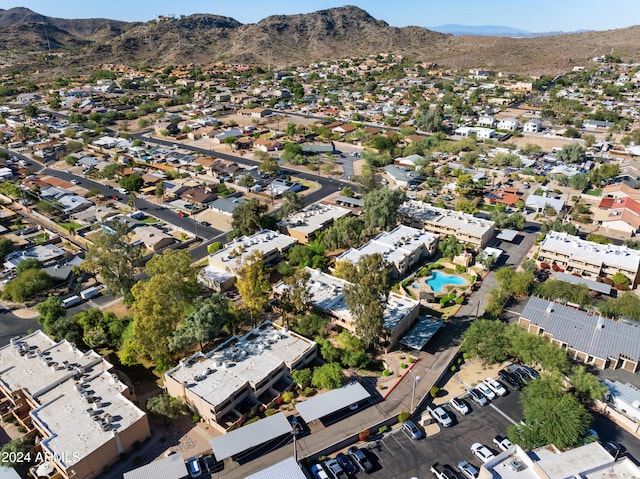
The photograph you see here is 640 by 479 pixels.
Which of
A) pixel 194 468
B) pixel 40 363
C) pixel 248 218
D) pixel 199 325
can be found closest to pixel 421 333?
pixel 199 325

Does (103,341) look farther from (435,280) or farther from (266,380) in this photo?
(435,280)

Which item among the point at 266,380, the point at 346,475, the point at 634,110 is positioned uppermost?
the point at 634,110

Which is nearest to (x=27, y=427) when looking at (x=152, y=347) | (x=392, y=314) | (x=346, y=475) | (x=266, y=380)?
(x=152, y=347)

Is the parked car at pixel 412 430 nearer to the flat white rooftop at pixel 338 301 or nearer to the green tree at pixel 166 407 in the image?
the flat white rooftop at pixel 338 301

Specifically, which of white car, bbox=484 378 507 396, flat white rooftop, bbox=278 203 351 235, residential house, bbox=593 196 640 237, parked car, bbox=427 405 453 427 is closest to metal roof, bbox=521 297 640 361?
white car, bbox=484 378 507 396

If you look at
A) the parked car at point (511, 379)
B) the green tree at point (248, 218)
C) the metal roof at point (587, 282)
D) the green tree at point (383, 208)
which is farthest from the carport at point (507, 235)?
the green tree at point (248, 218)

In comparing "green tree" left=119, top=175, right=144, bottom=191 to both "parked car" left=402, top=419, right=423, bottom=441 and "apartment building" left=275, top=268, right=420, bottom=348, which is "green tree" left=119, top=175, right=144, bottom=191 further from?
"parked car" left=402, top=419, right=423, bottom=441
